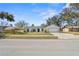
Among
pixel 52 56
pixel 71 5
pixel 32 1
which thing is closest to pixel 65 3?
pixel 71 5

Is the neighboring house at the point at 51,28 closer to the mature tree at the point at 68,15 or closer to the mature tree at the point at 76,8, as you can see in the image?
the mature tree at the point at 68,15

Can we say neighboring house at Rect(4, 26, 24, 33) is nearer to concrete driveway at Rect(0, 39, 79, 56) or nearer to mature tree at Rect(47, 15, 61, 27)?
concrete driveway at Rect(0, 39, 79, 56)

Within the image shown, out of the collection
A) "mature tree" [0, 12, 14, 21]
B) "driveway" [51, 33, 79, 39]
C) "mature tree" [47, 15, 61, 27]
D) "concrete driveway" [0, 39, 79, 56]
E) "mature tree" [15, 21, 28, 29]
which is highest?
"mature tree" [0, 12, 14, 21]

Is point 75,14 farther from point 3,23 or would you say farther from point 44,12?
point 3,23

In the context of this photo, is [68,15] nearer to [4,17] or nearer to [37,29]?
[37,29]

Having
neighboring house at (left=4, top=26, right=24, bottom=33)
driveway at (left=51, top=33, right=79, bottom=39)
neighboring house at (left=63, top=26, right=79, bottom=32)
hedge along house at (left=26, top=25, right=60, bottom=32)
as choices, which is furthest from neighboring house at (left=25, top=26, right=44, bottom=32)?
A: neighboring house at (left=63, top=26, right=79, bottom=32)

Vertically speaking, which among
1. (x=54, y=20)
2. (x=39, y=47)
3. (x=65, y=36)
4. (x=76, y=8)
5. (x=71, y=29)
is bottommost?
(x=39, y=47)

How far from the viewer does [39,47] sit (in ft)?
15.1

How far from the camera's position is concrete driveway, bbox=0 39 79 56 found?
180 inches

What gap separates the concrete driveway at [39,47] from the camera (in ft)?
15.0

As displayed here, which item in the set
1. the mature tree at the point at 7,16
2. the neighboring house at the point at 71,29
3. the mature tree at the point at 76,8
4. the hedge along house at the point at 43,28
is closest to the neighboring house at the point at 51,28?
the hedge along house at the point at 43,28

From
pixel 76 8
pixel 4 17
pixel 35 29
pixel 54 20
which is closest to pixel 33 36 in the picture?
pixel 35 29

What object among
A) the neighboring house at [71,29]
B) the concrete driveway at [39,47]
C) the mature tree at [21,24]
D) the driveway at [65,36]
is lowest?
the concrete driveway at [39,47]

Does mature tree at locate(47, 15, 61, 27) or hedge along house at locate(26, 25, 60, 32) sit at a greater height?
mature tree at locate(47, 15, 61, 27)
